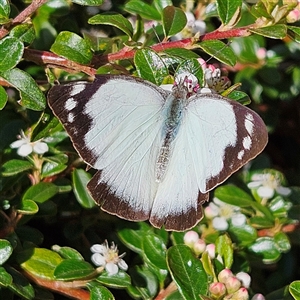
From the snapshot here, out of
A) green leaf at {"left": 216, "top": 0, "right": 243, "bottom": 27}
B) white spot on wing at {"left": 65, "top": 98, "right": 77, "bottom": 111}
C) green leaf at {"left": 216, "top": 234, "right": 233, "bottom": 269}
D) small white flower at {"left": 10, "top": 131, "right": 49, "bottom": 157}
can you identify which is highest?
white spot on wing at {"left": 65, "top": 98, "right": 77, "bottom": 111}

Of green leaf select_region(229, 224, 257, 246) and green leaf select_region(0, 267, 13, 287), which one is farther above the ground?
green leaf select_region(0, 267, 13, 287)

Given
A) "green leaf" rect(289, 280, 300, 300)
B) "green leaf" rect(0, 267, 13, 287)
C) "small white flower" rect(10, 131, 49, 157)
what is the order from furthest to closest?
"small white flower" rect(10, 131, 49, 157), "green leaf" rect(0, 267, 13, 287), "green leaf" rect(289, 280, 300, 300)

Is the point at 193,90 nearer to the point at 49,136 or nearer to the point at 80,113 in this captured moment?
the point at 80,113

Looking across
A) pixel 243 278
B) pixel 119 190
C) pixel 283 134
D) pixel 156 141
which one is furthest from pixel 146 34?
pixel 283 134

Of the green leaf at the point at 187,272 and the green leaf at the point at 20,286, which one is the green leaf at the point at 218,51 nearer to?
the green leaf at the point at 187,272

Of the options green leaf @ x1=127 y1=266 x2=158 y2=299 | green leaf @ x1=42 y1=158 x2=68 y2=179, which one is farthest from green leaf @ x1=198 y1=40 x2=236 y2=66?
green leaf @ x1=127 y1=266 x2=158 y2=299

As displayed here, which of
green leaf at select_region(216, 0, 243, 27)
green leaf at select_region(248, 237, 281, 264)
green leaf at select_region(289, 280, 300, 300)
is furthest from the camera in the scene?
green leaf at select_region(248, 237, 281, 264)

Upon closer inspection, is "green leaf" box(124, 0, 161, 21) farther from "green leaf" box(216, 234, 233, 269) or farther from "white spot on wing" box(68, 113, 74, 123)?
"green leaf" box(216, 234, 233, 269)
